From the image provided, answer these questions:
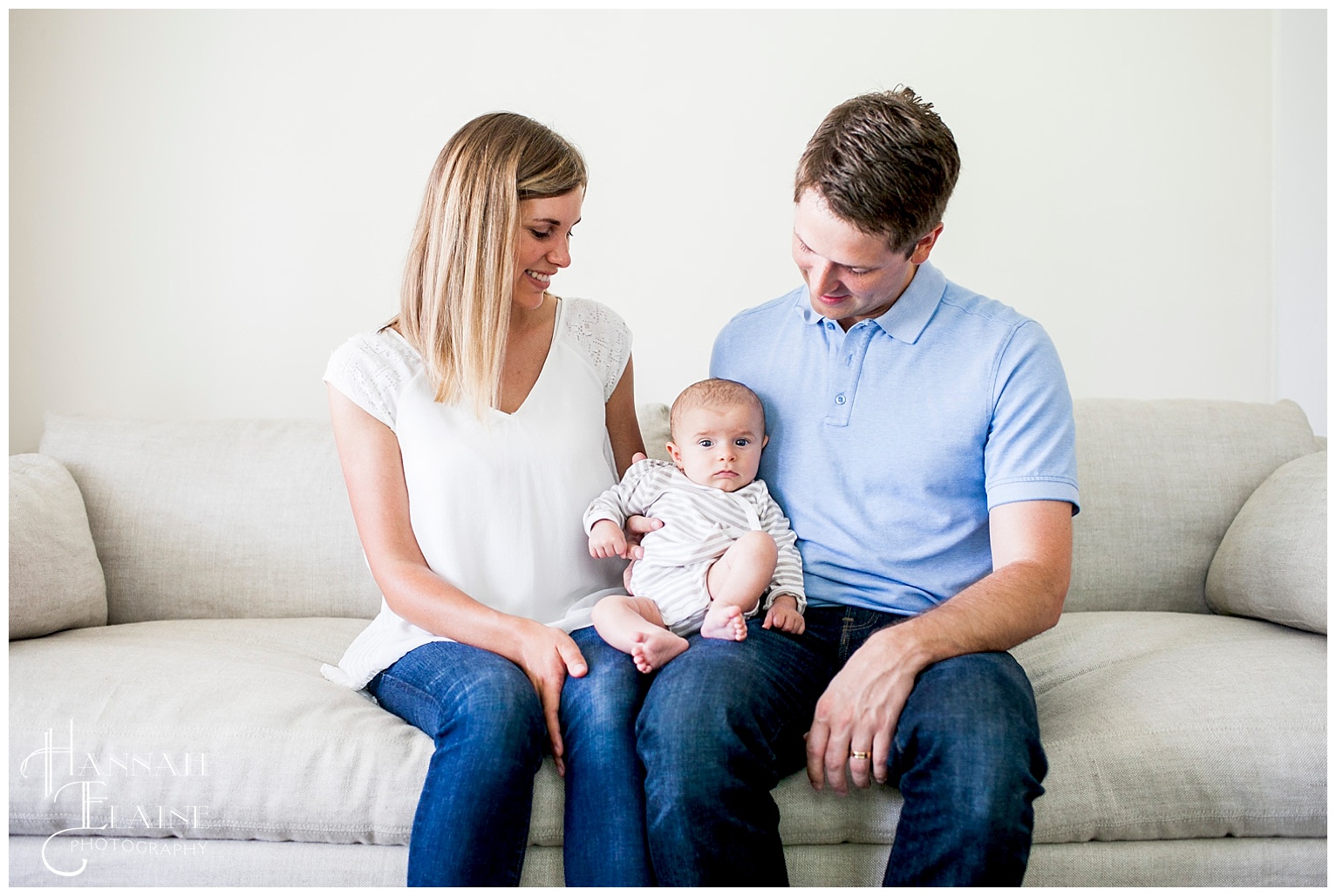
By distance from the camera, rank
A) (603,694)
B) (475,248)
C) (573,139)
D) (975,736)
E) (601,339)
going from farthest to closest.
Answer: (573,139)
(601,339)
(475,248)
(603,694)
(975,736)

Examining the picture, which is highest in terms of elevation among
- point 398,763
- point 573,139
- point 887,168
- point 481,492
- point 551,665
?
point 573,139

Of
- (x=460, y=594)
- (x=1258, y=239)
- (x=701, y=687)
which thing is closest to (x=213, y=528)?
(x=460, y=594)

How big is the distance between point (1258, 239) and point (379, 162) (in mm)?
2224

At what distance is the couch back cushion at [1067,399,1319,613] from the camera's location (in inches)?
77.2

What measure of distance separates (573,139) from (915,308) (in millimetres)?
1263

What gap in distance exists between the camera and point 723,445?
1491mm

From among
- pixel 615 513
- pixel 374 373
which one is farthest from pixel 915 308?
pixel 374 373

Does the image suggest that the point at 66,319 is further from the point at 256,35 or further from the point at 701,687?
the point at 701,687

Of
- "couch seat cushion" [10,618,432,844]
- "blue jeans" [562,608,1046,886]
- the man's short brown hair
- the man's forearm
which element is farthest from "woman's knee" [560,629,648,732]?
the man's short brown hair

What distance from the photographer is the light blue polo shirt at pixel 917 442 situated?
1388mm

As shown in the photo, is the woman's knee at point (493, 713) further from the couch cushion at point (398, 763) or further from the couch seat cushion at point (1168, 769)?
the couch seat cushion at point (1168, 769)

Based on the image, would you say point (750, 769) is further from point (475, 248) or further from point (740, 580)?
point (475, 248)

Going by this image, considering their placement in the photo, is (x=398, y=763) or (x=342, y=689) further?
(x=342, y=689)

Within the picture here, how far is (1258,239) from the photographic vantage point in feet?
8.28
